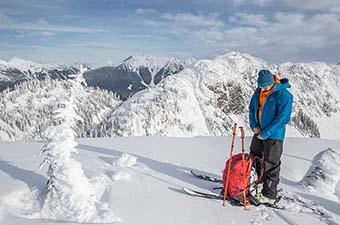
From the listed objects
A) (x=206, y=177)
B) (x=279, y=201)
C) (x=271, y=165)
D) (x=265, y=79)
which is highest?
(x=265, y=79)

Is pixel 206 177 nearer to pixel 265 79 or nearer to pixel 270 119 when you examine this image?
pixel 270 119

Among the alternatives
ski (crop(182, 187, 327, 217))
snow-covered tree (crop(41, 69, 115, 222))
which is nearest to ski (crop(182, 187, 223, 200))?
ski (crop(182, 187, 327, 217))

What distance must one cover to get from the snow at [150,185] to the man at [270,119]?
786mm

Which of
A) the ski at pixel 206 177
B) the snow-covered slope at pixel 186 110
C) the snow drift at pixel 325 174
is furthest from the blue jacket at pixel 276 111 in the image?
the snow-covered slope at pixel 186 110

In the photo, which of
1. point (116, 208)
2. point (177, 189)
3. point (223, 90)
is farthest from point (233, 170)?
point (223, 90)

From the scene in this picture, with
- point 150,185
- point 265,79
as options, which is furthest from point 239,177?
point 265,79

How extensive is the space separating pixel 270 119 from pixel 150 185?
2.85 m

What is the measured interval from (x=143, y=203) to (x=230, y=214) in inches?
63.0

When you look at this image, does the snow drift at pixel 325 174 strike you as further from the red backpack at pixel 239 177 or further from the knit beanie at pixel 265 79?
the knit beanie at pixel 265 79

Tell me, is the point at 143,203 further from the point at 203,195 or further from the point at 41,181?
the point at 41,181

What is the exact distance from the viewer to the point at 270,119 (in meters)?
7.30

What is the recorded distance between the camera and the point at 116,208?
20.1ft

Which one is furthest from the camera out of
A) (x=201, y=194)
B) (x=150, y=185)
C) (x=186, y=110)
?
(x=186, y=110)

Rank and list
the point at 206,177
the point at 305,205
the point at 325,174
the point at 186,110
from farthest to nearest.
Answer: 1. the point at 186,110
2. the point at 325,174
3. the point at 206,177
4. the point at 305,205
